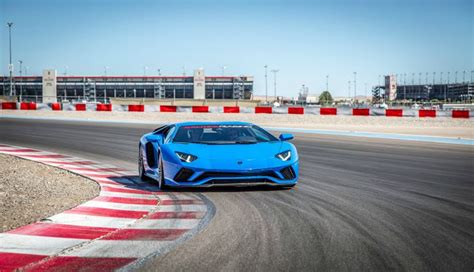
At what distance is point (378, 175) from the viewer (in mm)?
10828

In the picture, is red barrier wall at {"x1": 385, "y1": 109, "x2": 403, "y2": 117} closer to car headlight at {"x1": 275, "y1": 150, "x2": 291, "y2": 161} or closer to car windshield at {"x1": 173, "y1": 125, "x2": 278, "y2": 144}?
car windshield at {"x1": 173, "y1": 125, "x2": 278, "y2": 144}

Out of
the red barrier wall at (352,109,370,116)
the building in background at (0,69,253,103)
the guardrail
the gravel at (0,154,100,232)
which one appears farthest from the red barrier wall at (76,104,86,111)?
the building in background at (0,69,253,103)

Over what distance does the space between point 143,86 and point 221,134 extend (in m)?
116

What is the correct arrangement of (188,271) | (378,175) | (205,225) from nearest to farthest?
(188,271) < (205,225) < (378,175)

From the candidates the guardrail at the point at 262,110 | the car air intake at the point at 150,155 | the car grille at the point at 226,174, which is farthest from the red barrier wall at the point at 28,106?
the car grille at the point at 226,174

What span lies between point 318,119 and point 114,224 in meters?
30.4

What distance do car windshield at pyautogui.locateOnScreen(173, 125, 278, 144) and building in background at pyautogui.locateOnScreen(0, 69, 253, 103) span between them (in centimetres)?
10591

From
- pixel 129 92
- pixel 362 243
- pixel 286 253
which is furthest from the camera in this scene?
pixel 129 92

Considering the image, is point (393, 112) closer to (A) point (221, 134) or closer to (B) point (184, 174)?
(A) point (221, 134)

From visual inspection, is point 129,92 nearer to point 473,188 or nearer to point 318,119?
point 318,119

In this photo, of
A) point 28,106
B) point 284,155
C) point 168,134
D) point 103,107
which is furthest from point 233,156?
point 28,106

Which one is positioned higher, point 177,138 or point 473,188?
point 177,138

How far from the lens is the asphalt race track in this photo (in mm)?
4680

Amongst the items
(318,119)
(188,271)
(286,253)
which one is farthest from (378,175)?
(318,119)
